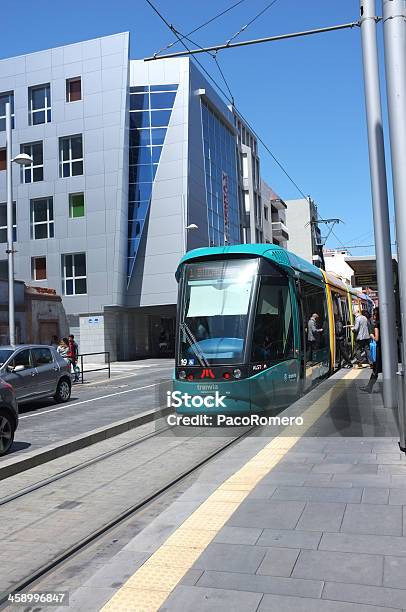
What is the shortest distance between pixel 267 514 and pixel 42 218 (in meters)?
37.0

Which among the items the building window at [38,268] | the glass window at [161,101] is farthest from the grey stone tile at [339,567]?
the glass window at [161,101]

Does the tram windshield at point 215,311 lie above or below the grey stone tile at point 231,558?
above

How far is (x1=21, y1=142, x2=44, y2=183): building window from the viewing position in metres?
39.5

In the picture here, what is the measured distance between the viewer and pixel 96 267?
37.5 meters

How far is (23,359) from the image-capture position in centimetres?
1438

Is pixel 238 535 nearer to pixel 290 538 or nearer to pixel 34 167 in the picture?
pixel 290 538

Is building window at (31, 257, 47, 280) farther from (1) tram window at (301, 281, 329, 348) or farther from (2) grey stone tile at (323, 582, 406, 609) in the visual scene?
(2) grey stone tile at (323, 582, 406, 609)

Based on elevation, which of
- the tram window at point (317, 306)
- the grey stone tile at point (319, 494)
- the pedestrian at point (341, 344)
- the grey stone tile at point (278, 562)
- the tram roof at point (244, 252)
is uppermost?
the tram roof at point (244, 252)

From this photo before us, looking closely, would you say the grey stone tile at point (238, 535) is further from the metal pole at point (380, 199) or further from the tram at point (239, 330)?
the metal pole at point (380, 199)

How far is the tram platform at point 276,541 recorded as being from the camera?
3564 mm

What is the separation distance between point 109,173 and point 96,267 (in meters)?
5.98

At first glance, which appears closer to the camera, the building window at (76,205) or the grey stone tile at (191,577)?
the grey stone tile at (191,577)

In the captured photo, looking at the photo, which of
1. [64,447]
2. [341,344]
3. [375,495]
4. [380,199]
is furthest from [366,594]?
[341,344]

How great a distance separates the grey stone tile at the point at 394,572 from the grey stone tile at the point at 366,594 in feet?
0.20
